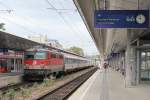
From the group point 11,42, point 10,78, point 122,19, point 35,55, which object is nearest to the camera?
point 122,19

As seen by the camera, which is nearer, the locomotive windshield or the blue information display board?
the blue information display board

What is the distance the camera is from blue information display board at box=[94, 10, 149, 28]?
58.1ft

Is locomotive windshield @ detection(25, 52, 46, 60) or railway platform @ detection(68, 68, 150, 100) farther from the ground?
locomotive windshield @ detection(25, 52, 46, 60)

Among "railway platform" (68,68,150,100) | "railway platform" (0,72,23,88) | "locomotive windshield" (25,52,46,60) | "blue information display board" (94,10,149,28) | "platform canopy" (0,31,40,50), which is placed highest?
"blue information display board" (94,10,149,28)

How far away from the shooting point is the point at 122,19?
18.1m

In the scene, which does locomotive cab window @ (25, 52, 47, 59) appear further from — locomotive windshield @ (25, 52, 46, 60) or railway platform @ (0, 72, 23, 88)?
railway platform @ (0, 72, 23, 88)

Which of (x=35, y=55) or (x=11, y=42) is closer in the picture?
(x=11, y=42)

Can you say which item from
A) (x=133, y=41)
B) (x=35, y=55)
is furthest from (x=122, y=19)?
(x=35, y=55)

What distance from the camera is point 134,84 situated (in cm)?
2509

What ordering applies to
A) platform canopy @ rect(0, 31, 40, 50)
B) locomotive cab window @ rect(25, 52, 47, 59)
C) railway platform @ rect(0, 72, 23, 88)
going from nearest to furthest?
1. platform canopy @ rect(0, 31, 40, 50)
2. railway platform @ rect(0, 72, 23, 88)
3. locomotive cab window @ rect(25, 52, 47, 59)

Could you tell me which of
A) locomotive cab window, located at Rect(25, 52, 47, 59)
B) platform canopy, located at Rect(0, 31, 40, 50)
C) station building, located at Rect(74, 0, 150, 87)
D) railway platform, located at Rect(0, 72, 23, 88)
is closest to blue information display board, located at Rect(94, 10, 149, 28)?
station building, located at Rect(74, 0, 150, 87)

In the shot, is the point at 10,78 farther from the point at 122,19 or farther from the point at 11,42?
the point at 122,19

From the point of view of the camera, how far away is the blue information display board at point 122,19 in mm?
17719

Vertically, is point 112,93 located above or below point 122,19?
below
